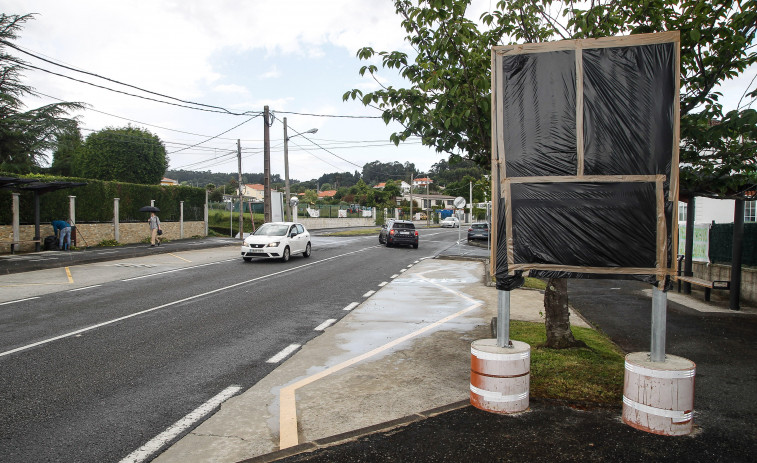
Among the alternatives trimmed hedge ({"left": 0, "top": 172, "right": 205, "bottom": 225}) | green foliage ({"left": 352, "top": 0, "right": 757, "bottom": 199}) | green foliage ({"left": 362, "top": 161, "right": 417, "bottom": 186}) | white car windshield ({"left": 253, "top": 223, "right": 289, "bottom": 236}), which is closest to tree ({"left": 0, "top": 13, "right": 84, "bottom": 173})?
trimmed hedge ({"left": 0, "top": 172, "right": 205, "bottom": 225})

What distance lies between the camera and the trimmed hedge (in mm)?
22219

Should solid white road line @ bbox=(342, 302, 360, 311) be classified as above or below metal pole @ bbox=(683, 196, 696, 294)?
below

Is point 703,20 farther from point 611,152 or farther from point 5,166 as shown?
point 5,166

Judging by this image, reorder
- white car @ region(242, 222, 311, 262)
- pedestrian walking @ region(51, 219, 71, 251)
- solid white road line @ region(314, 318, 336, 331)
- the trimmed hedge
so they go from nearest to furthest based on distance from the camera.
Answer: solid white road line @ region(314, 318, 336, 331) → white car @ region(242, 222, 311, 262) → the trimmed hedge → pedestrian walking @ region(51, 219, 71, 251)

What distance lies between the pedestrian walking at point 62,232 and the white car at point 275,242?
8723 millimetres

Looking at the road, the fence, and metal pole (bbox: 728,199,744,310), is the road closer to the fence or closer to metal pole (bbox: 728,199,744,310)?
metal pole (bbox: 728,199,744,310)

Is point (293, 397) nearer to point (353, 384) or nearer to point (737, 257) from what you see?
point (353, 384)

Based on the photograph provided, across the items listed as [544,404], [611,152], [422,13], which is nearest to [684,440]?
[544,404]

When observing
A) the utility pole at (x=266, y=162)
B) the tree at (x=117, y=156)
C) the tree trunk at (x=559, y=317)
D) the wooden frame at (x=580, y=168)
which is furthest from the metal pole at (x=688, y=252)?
the tree at (x=117, y=156)

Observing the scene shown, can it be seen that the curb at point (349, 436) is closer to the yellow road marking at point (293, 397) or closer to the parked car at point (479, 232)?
the yellow road marking at point (293, 397)

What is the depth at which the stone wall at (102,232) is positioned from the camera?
20.9m

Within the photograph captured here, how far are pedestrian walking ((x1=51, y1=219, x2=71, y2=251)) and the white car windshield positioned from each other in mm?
8745

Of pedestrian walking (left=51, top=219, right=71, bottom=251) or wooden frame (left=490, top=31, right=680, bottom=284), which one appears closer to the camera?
wooden frame (left=490, top=31, right=680, bottom=284)

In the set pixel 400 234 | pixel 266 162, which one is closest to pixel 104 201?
pixel 266 162
